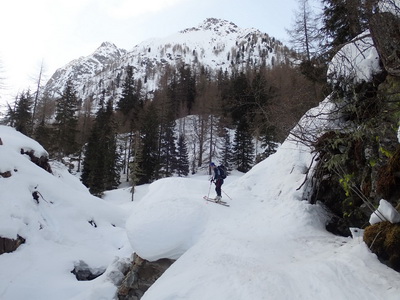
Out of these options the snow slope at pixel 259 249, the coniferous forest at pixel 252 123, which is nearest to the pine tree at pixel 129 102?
the coniferous forest at pixel 252 123

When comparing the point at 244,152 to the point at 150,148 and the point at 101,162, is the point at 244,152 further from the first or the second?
the point at 101,162

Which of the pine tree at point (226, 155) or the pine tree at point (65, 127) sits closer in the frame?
the pine tree at point (65, 127)

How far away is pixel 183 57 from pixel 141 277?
127581mm

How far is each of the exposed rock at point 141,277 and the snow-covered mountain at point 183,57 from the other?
2874 inches

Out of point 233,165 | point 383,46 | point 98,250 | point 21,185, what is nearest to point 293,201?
point 383,46

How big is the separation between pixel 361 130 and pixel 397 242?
2.20 metres

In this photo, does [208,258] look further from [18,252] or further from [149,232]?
[18,252]

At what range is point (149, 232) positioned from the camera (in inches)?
310

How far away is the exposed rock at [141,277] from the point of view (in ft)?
25.4

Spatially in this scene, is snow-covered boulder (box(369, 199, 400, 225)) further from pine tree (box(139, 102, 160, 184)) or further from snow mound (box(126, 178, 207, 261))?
pine tree (box(139, 102, 160, 184))

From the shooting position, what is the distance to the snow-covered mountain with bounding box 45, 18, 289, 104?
334ft

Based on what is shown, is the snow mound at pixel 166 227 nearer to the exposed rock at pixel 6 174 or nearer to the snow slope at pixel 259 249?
the snow slope at pixel 259 249

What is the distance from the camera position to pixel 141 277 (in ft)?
26.3

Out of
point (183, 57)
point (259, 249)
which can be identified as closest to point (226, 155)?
point (259, 249)
